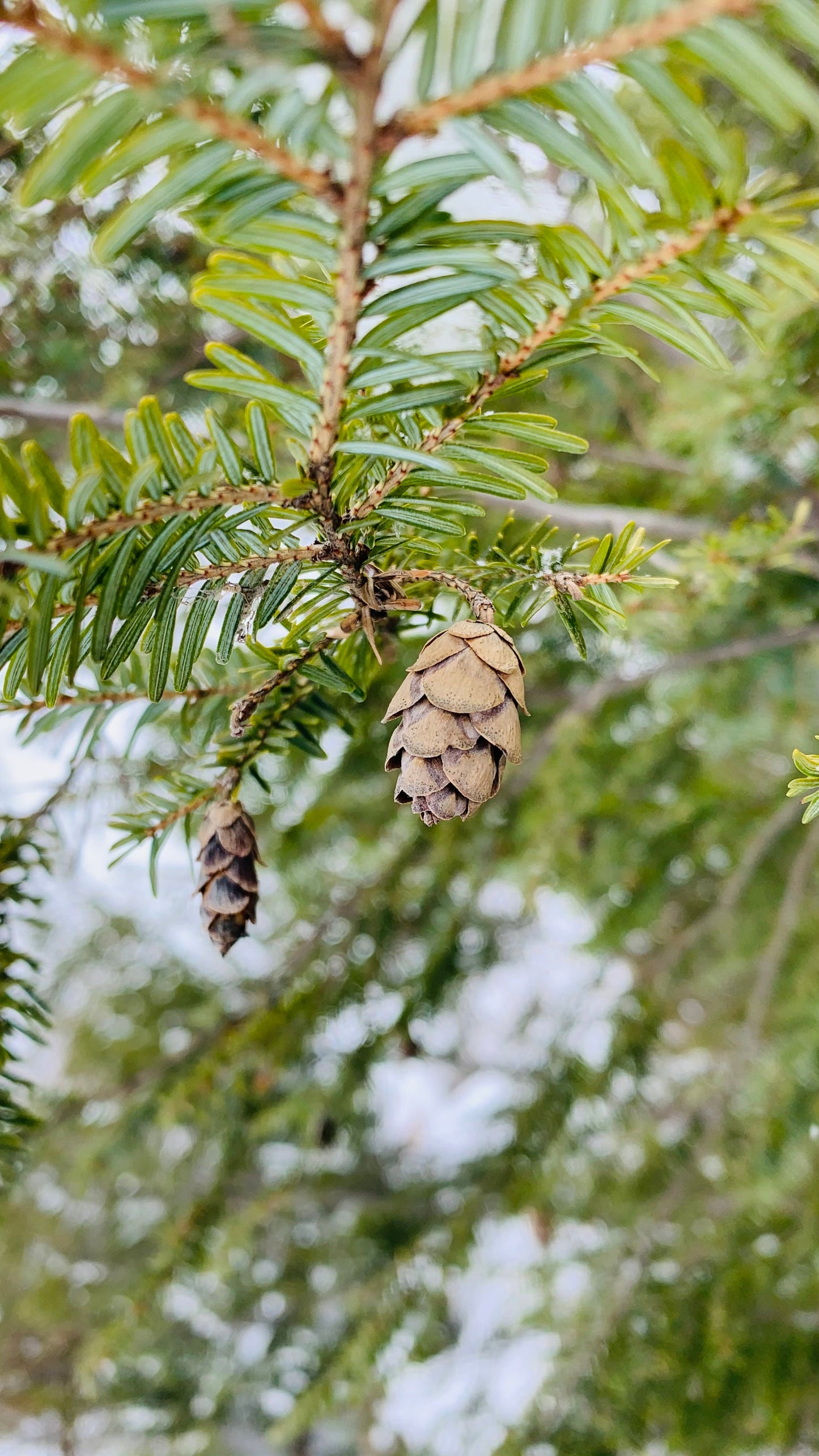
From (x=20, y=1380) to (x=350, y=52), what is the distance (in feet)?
7.27

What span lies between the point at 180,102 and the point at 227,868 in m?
0.29

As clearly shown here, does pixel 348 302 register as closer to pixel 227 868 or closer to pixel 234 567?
pixel 234 567

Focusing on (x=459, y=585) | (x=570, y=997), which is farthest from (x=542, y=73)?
(x=570, y=997)

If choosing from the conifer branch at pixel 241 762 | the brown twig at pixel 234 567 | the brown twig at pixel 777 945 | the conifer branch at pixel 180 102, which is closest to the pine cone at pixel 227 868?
the conifer branch at pixel 241 762

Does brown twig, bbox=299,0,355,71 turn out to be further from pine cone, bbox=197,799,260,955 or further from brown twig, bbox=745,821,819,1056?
brown twig, bbox=745,821,819,1056

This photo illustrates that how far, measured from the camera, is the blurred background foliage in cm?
82

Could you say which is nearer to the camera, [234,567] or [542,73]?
[542,73]

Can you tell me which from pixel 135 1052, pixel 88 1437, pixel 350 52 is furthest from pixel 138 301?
pixel 88 1437

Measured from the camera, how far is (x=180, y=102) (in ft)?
0.63

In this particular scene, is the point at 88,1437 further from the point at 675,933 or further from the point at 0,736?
the point at 675,933

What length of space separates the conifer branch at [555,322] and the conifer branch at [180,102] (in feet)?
0.31

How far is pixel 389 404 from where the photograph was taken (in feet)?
0.90

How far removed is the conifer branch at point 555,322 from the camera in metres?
0.25

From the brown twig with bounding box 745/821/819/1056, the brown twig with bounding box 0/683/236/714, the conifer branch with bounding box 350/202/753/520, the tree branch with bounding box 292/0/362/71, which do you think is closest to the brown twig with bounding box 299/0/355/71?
the tree branch with bounding box 292/0/362/71
